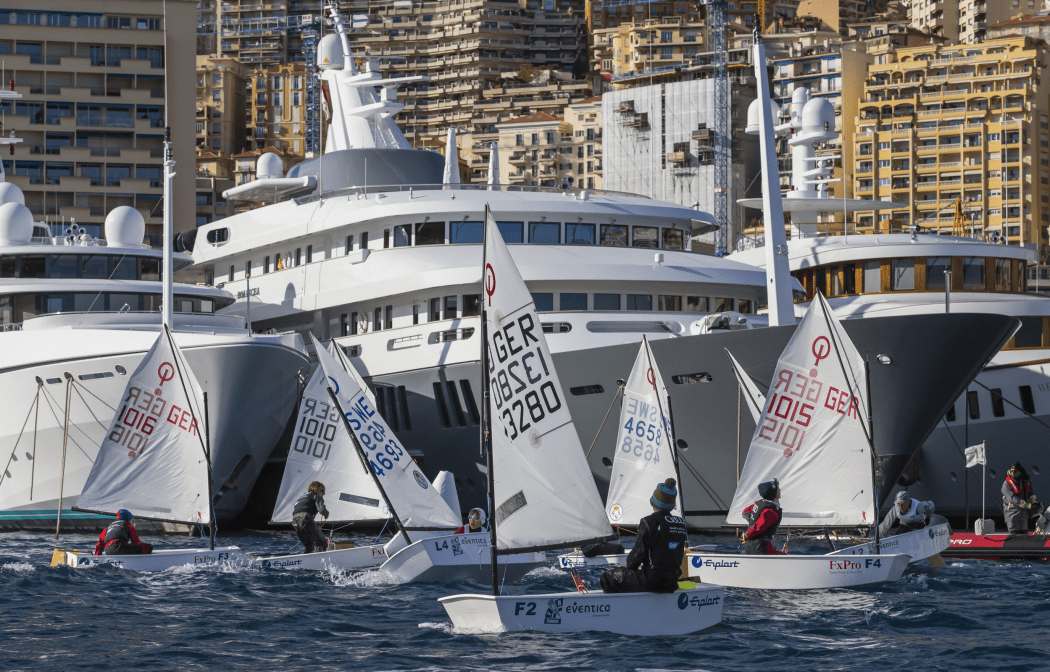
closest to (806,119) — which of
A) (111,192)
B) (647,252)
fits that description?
(647,252)

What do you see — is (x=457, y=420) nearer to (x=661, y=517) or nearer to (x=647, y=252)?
(x=647, y=252)

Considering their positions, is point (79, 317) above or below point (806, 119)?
below

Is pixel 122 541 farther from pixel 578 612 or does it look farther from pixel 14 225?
pixel 14 225

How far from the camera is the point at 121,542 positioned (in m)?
21.3

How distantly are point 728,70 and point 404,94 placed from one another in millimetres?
45221

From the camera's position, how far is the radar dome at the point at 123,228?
34.7 metres

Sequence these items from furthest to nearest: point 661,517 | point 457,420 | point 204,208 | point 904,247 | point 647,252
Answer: point 204,208 < point 904,247 < point 647,252 < point 457,420 < point 661,517

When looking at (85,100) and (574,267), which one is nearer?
(574,267)

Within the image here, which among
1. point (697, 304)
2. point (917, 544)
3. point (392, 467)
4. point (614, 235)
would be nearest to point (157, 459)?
point (392, 467)

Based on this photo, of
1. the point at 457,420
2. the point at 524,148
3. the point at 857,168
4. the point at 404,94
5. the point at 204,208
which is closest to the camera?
the point at 457,420

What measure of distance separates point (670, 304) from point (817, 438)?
11770 mm

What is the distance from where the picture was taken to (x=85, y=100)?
84.6m

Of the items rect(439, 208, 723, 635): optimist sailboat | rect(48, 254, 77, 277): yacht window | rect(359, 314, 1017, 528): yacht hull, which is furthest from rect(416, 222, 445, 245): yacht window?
rect(439, 208, 723, 635): optimist sailboat

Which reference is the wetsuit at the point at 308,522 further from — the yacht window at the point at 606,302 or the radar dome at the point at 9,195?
the radar dome at the point at 9,195
